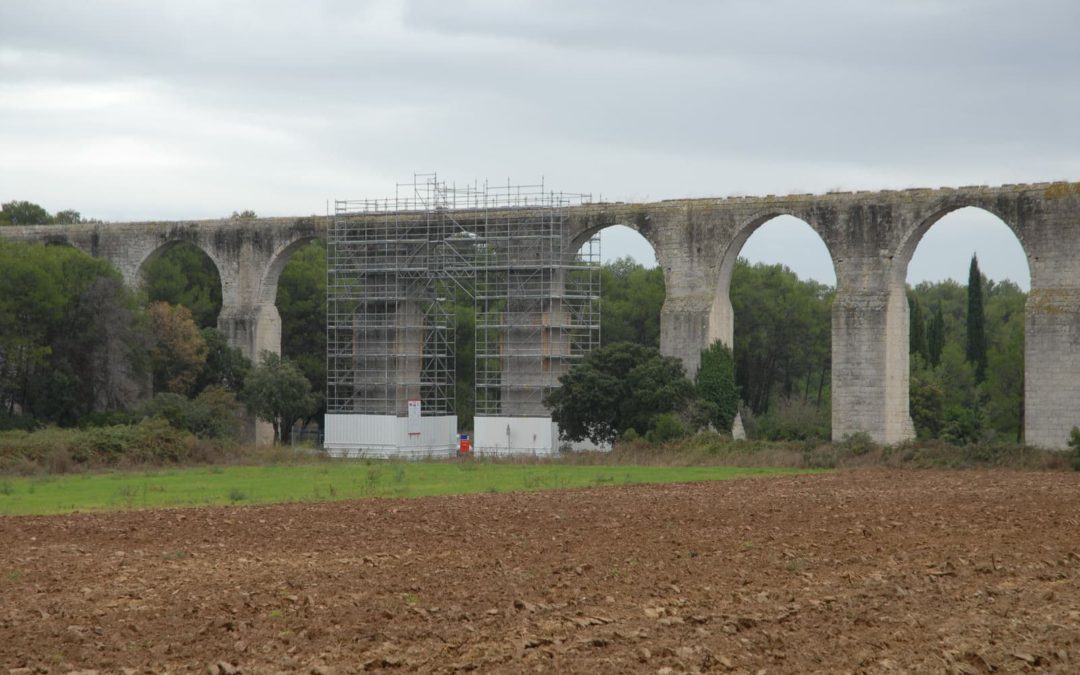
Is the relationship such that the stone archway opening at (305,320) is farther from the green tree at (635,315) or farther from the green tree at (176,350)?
the green tree at (635,315)

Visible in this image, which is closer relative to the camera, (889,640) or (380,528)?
(889,640)

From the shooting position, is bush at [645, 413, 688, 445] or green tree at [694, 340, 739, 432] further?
green tree at [694, 340, 739, 432]

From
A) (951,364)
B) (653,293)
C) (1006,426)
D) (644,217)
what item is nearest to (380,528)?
(644,217)

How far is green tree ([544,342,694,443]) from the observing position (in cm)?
3912

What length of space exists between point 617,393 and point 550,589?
2534cm

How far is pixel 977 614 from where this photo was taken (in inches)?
508

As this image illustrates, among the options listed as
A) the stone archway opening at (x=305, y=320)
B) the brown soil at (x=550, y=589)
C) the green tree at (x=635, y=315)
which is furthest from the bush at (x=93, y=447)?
the green tree at (x=635, y=315)

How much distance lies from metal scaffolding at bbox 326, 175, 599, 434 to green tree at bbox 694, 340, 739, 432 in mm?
3793

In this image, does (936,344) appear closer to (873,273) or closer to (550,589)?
(873,273)

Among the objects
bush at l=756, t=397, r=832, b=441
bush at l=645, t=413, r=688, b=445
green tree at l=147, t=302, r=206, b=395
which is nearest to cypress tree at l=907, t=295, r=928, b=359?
bush at l=756, t=397, r=832, b=441

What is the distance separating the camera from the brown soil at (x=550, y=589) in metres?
11.3

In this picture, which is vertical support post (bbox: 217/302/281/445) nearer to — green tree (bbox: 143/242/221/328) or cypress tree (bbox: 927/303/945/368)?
green tree (bbox: 143/242/221/328)

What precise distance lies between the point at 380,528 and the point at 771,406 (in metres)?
43.8

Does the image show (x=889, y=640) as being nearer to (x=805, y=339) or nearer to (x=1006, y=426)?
(x=1006, y=426)
